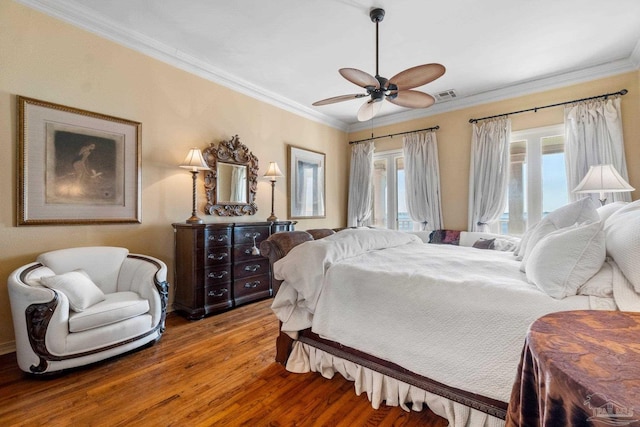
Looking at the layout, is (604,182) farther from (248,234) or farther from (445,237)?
(248,234)

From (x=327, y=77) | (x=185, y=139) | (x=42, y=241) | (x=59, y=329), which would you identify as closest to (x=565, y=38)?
(x=327, y=77)

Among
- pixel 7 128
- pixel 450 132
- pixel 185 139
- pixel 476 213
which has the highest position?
pixel 450 132

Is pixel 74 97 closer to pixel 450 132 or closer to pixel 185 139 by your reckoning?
pixel 185 139

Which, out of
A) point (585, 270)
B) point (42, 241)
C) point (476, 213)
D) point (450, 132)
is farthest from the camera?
point (450, 132)

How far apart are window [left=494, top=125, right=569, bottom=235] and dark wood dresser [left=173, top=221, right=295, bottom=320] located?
3.47m

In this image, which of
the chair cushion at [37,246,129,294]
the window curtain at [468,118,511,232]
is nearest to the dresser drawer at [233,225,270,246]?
the chair cushion at [37,246,129,294]

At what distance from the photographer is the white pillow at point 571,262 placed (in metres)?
1.21

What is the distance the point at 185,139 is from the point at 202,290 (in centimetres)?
177

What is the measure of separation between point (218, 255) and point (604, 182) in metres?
3.98

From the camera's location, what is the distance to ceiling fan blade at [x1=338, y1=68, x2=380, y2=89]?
82.8 inches

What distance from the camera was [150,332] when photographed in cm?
231

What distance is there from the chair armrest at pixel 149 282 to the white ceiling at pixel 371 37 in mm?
2224

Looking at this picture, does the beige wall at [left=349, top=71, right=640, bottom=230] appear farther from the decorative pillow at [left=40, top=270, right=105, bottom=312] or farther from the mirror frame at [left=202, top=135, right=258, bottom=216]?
the decorative pillow at [left=40, top=270, right=105, bottom=312]

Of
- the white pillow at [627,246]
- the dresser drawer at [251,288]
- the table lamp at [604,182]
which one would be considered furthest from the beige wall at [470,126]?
the dresser drawer at [251,288]
